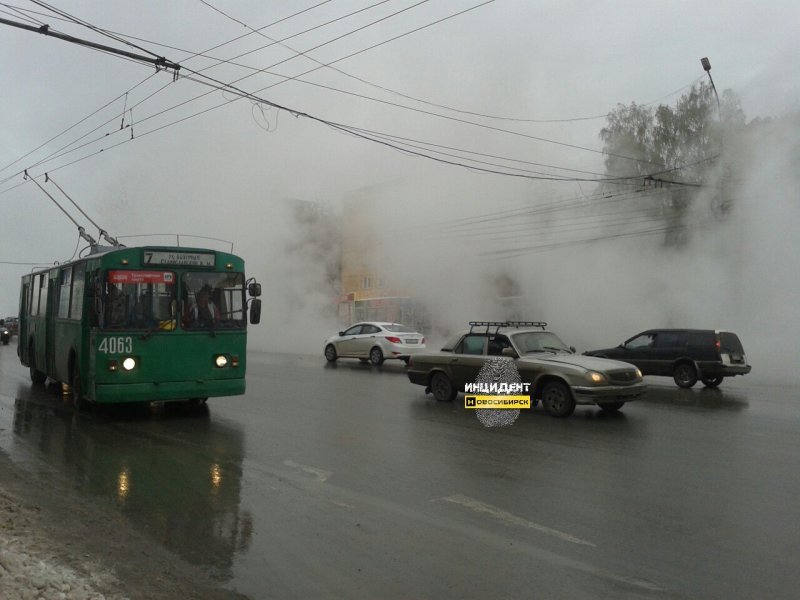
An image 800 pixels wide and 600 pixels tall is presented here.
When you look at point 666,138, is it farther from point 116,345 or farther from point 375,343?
point 116,345

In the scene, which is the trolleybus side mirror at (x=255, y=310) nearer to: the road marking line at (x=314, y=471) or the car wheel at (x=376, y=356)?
the road marking line at (x=314, y=471)

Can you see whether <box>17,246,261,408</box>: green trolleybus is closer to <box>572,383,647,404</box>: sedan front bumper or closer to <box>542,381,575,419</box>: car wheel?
<box>542,381,575,419</box>: car wheel

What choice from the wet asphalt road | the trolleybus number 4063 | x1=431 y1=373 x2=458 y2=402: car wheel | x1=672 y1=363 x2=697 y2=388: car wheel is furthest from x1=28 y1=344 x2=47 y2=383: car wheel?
x1=672 y1=363 x2=697 y2=388: car wheel

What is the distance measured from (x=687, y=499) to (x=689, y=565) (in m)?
1.40

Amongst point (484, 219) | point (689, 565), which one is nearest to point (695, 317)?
point (484, 219)

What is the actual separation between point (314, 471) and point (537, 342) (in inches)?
183

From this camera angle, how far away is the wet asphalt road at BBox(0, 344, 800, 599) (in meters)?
3.64

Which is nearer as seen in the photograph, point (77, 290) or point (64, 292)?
point (77, 290)

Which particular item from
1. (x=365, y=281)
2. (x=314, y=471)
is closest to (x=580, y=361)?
(x=314, y=471)

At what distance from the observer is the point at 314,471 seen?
6055 millimetres

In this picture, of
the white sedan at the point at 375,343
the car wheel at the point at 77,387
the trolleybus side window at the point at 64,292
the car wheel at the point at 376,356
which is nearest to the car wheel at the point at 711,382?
the white sedan at the point at 375,343

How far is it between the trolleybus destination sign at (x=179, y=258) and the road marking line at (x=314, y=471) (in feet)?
11.9

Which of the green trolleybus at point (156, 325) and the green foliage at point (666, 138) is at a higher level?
the green foliage at point (666, 138)

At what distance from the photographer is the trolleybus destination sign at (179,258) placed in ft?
28.2
